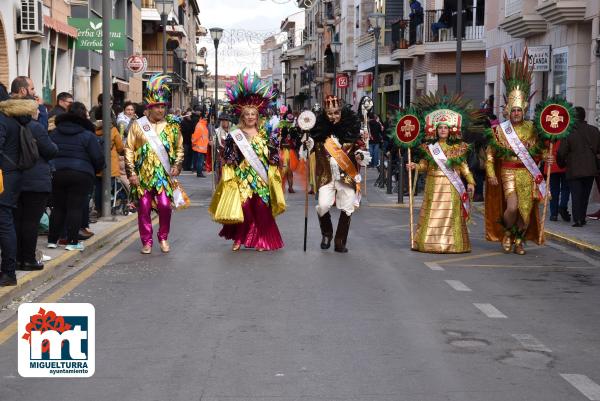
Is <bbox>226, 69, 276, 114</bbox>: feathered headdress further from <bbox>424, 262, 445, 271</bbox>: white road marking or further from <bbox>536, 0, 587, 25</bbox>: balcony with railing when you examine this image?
<bbox>536, 0, 587, 25</bbox>: balcony with railing

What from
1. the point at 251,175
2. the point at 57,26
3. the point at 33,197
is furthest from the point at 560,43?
the point at 33,197

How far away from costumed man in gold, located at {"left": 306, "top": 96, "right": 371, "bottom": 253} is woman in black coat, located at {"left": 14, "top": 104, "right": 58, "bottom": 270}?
362 centimetres

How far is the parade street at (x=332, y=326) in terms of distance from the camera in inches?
254

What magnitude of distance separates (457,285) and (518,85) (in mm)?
3533

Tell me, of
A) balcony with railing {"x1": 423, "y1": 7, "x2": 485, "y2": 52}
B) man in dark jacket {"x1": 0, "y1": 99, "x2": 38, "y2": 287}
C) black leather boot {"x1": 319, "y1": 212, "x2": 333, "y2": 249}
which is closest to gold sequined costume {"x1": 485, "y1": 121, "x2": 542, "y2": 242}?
black leather boot {"x1": 319, "y1": 212, "x2": 333, "y2": 249}

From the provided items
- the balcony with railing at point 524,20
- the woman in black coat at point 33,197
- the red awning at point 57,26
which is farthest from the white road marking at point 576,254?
the red awning at point 57,26

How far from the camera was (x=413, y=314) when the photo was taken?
8883mm

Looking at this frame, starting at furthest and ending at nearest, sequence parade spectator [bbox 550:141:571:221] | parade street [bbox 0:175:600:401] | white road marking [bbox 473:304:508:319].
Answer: parade spectator [bbox 550:141:571:221] < white road marking [bbox 473:304:508:319] < parade street [bbox 0:175:600:401]

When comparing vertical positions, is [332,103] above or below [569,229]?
above

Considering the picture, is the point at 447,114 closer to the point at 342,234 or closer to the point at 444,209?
the point at 444,209

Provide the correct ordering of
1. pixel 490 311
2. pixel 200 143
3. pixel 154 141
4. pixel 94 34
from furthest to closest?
pixel 200 143
pixel 94 34
pixel 154 141
pixel 490 311

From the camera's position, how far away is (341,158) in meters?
13.0

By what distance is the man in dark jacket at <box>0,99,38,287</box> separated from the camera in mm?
9766

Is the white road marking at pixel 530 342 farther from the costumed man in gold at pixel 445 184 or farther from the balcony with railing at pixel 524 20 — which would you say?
the balcony with railing at pixel 524 20
